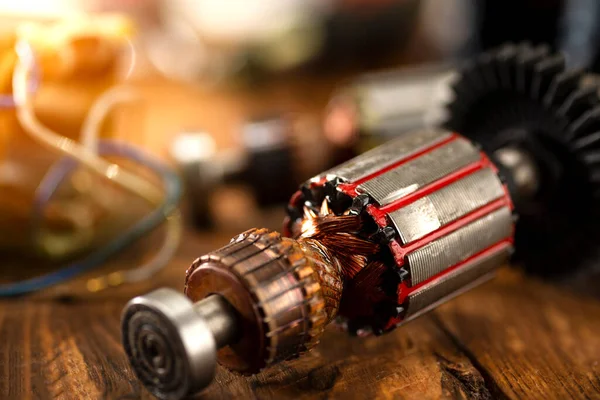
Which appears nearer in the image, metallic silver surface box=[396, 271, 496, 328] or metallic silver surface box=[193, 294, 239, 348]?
metallic silver surface box=[193, 294, 239, 348]

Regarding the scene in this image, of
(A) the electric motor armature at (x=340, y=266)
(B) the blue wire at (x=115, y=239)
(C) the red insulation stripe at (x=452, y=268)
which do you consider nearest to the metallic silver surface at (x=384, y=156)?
(A) the electric motor armature at (x=340, y=266)

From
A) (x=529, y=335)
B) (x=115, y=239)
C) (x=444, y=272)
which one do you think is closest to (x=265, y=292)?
(x=444, y=272)

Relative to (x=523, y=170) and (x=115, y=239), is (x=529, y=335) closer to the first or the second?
(x=523, y=170)

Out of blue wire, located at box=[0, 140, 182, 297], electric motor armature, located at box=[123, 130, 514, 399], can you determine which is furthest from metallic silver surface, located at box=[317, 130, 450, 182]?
blue wire, located at box=[0, 140, 182, 297]

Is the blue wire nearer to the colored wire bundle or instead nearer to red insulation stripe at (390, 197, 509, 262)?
the colored wire bundle

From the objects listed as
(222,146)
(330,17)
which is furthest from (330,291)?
(330,17)
